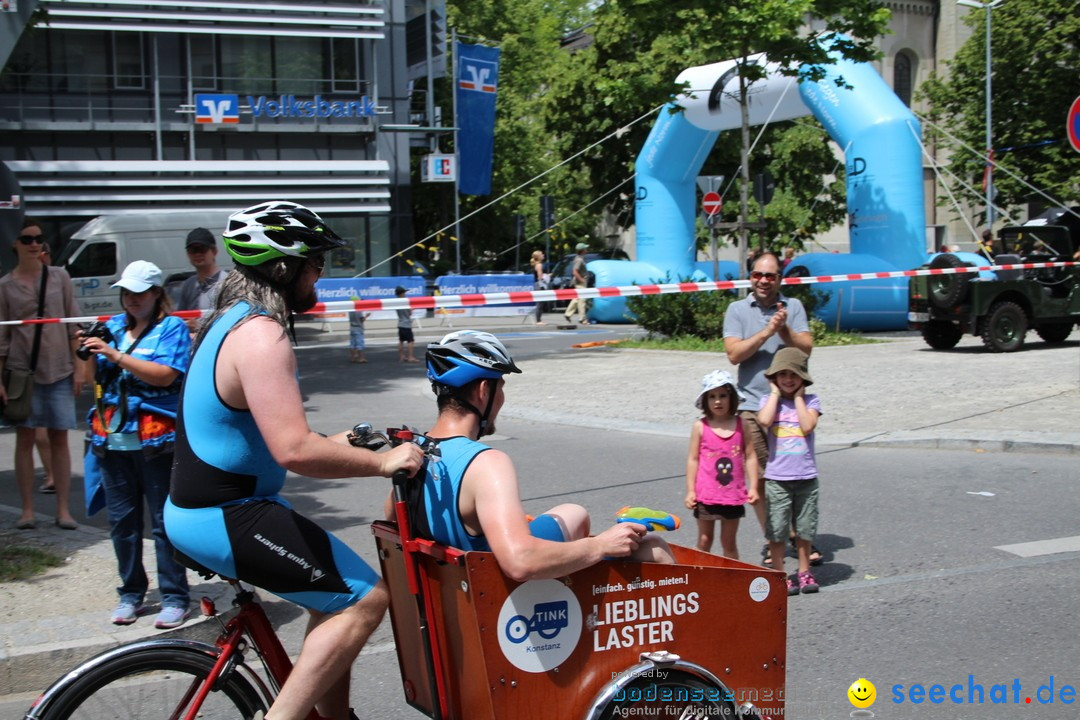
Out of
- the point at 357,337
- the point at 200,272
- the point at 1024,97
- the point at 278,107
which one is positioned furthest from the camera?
the point at 1024,97

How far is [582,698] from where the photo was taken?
3.32 m

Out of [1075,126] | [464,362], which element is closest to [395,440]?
[464,362]

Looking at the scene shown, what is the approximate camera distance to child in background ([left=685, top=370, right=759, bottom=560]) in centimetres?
592

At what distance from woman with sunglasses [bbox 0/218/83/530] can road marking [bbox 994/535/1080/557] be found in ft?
19.5

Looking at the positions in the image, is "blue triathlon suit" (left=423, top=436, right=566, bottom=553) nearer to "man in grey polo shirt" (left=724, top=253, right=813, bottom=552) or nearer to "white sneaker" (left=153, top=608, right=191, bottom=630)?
"white sneaker" (left=153, top=608, right=191, bottom=630)

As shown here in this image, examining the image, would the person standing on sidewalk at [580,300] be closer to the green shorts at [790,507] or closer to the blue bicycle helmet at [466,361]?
the green shorts at [790,507]

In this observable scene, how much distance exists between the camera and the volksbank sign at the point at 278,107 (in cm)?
3122

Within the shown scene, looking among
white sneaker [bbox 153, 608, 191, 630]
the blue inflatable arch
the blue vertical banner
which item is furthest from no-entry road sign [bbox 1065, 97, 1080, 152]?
the blue vertical banner

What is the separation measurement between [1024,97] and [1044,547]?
3476 cm

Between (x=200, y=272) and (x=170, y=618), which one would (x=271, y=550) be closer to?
(x=170, y=618)

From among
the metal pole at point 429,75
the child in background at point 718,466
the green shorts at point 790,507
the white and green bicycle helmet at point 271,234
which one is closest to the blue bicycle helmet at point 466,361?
the white and green bicycle helmet at point 271,234

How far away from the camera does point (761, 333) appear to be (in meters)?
6.63

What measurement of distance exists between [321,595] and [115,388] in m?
2.95

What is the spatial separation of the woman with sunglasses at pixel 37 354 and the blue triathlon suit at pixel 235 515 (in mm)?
4769
